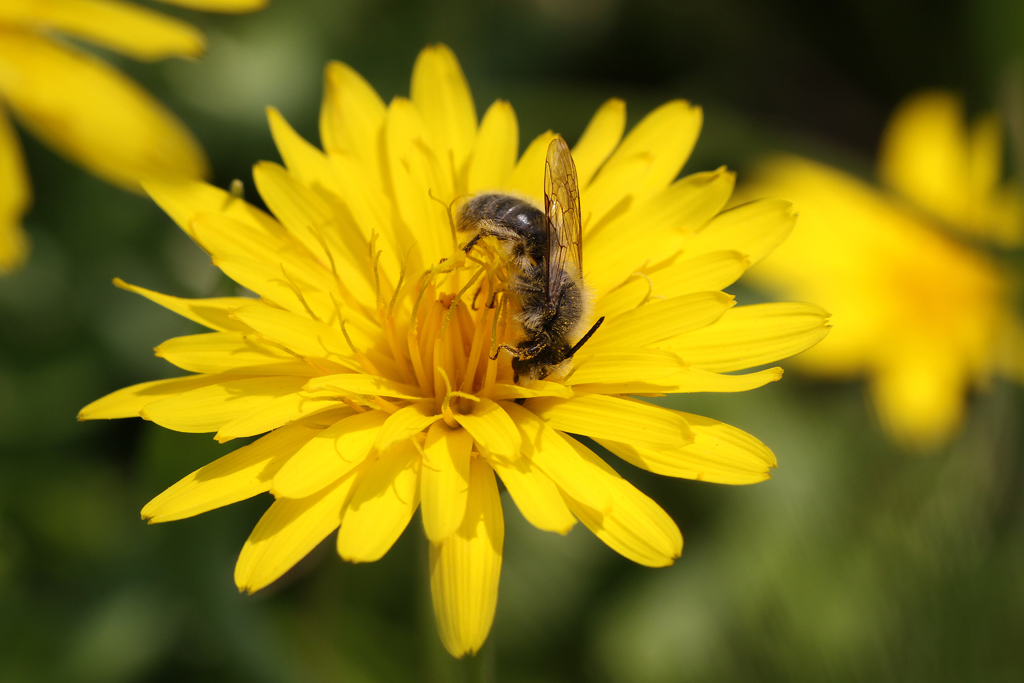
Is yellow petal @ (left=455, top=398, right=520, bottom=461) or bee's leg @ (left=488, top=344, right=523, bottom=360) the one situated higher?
bee's leg @ (left=488, top=344, right=523, bottom=360)

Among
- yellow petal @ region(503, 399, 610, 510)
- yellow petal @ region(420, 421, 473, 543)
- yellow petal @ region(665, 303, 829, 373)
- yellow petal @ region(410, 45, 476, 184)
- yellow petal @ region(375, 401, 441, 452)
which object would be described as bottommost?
yellow petal @ region(420, 421, 473, 543)

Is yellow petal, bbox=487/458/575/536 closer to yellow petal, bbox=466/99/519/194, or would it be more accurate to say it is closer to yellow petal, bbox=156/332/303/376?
yellow petal, bbox=156/332/303/376

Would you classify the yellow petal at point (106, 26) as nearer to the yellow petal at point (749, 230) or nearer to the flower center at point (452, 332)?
the flower center at point (452, 332)

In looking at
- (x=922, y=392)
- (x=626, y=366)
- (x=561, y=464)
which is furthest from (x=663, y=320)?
(x=922, y=392)

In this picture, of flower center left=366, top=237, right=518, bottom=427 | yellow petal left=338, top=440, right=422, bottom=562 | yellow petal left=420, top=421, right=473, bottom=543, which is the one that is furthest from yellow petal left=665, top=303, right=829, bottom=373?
yellow petal left=338, top=440, right=422, bottom=562

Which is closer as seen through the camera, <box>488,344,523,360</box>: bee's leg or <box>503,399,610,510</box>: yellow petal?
<box>503,399,610,510</box>: yellow petal

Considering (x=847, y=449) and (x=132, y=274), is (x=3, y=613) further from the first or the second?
(x=847, y=449)

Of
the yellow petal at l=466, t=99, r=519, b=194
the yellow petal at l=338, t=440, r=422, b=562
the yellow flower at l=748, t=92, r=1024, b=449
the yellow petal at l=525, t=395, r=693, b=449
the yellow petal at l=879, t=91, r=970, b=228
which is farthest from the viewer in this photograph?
the yellow petal at l=879, t=91, r=970, b=228

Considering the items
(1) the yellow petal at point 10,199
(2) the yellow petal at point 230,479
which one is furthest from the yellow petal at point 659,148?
(1) the yellow petal at point 10,199
